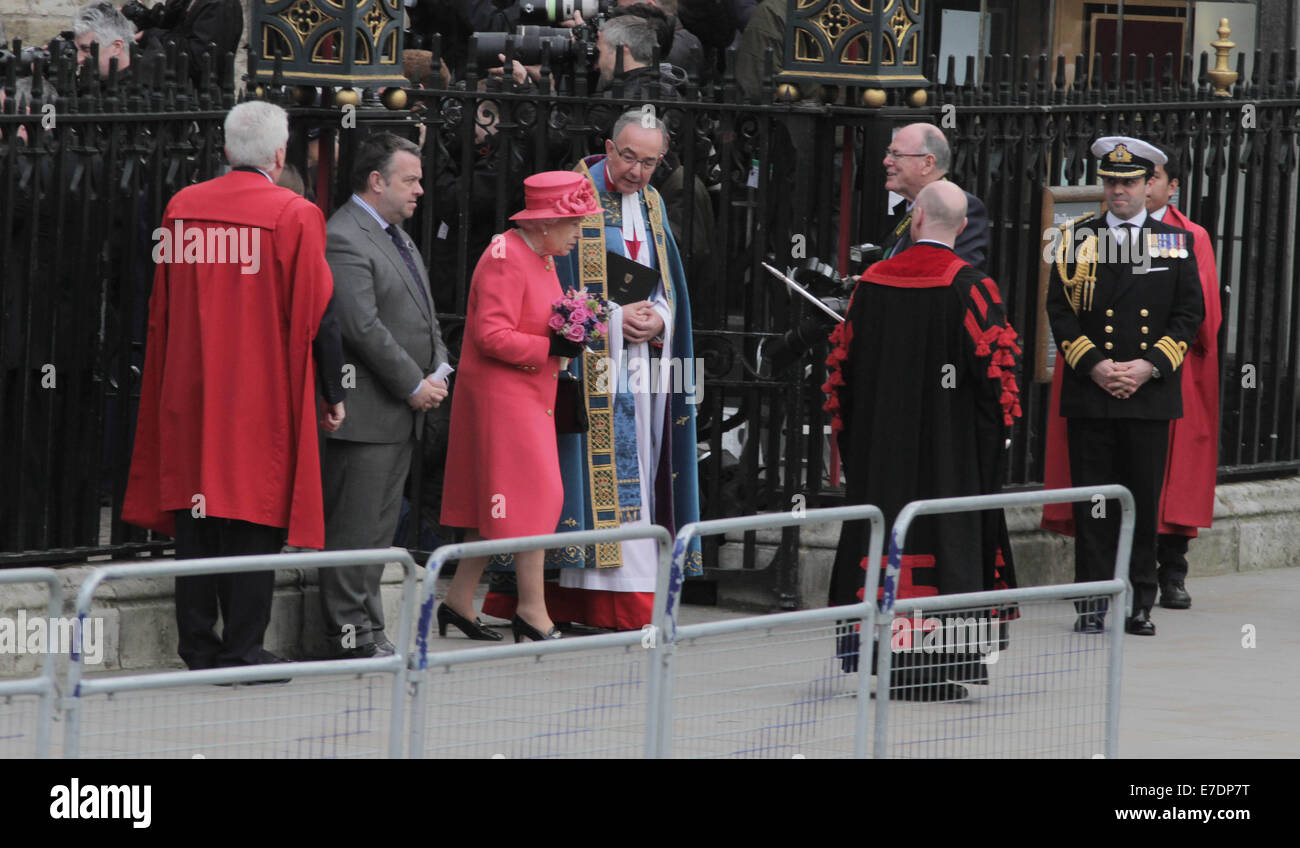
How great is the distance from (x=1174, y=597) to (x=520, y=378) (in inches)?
132

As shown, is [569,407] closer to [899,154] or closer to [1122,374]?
[899,154]

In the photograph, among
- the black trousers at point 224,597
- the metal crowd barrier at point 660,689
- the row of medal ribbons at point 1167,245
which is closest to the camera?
the metal crowd barrier at point 660,689

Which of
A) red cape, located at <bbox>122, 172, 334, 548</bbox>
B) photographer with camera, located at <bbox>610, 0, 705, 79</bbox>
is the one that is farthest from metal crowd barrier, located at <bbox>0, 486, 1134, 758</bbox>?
photographer with camera, located at <bbox>610, 0, 705, 79</bbox>

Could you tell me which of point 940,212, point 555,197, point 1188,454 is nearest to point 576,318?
point 555,197

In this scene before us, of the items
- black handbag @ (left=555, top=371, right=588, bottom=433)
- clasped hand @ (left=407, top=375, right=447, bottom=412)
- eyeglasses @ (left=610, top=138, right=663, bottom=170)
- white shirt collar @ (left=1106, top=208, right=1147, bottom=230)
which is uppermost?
eyeglasses @ (left=610, top=138, right=663, bottom=170)

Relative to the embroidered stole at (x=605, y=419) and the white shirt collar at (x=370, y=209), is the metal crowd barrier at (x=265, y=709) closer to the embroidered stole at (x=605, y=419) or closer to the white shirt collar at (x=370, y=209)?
the white shirt collar at (x=370, y=209)

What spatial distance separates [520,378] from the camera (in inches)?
350

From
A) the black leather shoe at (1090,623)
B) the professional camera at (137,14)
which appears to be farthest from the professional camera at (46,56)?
the professional camera at (137,14)

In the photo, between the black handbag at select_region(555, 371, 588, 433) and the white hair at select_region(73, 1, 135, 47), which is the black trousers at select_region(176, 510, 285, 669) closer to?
the black handbag at select_region(555, 371, 588, 433)

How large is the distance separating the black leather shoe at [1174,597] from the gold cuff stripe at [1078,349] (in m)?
1.33

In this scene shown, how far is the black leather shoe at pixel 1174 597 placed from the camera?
10.5 m

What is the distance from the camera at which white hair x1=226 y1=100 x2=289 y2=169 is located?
A: 798cm

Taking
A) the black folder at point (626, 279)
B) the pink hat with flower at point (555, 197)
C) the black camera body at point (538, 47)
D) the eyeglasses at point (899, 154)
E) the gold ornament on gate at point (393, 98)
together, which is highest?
the black camera body at point (538, 47)

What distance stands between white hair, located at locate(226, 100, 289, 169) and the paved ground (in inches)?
88.5
